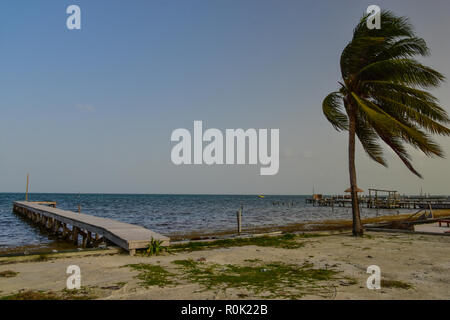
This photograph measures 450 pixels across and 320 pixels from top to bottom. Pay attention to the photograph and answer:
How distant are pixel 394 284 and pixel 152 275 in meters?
5.05

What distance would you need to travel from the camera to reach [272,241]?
12.3 m

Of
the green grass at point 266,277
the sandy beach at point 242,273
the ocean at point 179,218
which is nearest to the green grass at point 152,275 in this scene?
the sandy beach at point 242,273

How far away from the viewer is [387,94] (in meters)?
12.1

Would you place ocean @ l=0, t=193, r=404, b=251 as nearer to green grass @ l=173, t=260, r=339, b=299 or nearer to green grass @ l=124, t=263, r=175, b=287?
green grass @ l=124, t=263, r=175, b=287

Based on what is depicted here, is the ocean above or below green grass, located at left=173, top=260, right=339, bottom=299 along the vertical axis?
below

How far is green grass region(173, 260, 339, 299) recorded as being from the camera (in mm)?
5516

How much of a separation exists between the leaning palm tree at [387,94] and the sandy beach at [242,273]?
4.09 meters

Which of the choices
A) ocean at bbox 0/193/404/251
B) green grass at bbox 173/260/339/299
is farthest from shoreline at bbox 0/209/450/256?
green grass at bbox 173/260/339/299

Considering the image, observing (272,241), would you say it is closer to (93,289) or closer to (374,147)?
(374,147)

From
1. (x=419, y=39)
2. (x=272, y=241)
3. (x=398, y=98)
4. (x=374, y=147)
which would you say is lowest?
(x=272, y=241)

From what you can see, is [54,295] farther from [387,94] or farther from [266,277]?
[387,94]

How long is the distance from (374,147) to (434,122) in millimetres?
3374

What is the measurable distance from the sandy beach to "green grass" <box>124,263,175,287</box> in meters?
0.02
